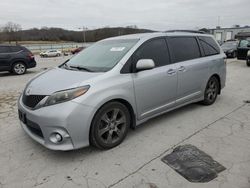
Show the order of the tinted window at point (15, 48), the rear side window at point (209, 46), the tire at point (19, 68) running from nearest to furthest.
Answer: the rear side window at point (209, 46) → the tire at point (19, 68) → the tinted window at point (15, 48)

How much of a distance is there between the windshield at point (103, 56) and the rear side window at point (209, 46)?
1.94 meters

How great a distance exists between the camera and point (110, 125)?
3195 millimetres

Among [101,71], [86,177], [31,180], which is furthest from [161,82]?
[31,180]

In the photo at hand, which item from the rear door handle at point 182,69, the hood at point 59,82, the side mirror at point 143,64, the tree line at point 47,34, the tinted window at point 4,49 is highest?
the tree line at point 47,34

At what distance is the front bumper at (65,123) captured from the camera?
9.04 feet

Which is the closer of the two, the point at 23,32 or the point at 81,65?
the point at 81,65

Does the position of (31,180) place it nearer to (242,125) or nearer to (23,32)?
(242,125)

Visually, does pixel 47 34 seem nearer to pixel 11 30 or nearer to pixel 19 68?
pixel 11 30

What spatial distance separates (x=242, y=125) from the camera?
4023 millimetres

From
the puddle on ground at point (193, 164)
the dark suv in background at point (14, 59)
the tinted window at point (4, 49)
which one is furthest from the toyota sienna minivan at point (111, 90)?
the tinted window at point (4, 49)

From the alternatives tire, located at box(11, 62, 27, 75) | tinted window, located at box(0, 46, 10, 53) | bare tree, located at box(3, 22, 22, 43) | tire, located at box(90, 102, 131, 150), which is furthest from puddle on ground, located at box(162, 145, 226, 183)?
bare tree, located at box(3, 22, 22, 43)

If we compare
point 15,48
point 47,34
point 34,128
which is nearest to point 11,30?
point 47,34

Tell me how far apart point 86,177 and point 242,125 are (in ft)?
9.58

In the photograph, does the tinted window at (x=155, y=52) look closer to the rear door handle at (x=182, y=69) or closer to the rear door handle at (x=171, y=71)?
the rear door handle at (x=171, y=71)
